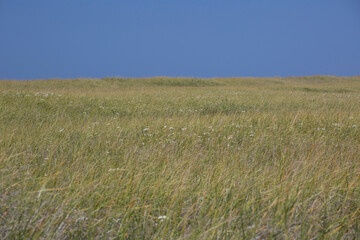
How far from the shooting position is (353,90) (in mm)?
28594

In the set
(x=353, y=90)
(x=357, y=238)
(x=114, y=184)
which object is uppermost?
(x=353, y=90)

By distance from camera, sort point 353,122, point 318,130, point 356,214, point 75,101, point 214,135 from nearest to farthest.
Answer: point 356,214
point 214,135
point 318,130
point 353,122
point 75,101

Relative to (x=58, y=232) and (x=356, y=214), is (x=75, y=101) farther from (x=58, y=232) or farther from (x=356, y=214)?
(x=356, y=214)

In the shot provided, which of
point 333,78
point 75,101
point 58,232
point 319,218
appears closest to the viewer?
point 58,232

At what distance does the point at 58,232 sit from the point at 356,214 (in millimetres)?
2782

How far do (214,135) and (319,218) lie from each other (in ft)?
12.4

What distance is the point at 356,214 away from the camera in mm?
2848

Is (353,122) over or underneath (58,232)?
over

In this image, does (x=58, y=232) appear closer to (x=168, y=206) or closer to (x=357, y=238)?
(x=168, y=206)

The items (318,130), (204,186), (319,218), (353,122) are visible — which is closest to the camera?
(319,218)

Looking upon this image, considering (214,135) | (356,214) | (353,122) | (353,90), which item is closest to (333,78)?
(353,90)

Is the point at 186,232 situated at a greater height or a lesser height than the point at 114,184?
lesser

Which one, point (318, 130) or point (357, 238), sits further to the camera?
point (318, 130)

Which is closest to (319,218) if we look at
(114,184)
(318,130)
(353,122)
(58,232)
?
(114,184)
